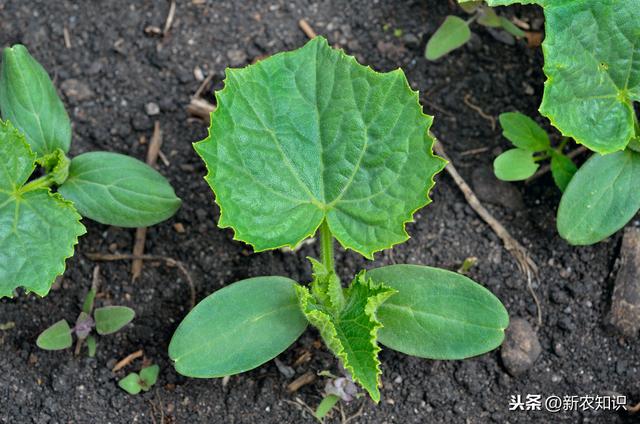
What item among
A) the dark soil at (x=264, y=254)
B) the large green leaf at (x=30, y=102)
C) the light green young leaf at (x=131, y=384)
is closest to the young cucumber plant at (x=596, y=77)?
the dark soil at (x=264, y=254)

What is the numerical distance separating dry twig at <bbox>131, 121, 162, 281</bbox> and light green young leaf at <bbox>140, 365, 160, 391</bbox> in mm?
347

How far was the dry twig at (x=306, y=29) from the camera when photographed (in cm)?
337

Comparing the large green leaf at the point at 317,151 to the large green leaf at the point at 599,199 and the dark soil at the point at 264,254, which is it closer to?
the dark soil at the point at 264,254

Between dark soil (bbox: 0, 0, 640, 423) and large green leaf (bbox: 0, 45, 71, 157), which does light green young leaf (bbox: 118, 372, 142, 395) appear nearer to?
dark soil (bbox: 0, 0, 640, 423)

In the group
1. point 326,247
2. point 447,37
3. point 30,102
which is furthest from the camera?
point 447,37

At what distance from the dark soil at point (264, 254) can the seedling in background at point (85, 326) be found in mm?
92

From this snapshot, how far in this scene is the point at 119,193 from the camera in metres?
2.90

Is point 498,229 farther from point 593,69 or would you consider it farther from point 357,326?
point 357,326

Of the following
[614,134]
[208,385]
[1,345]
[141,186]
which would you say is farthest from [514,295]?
[1,345]

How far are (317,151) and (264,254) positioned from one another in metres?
0.59

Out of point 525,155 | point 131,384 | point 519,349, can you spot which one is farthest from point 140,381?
point 525,155

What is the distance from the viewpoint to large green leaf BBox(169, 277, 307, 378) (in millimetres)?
2703

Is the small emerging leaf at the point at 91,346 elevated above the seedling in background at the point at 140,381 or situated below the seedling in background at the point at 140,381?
above

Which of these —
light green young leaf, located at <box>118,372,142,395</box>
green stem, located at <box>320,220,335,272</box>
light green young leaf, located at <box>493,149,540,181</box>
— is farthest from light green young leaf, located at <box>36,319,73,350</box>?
light green young leaf, located at <box>493,149,540,181</box>
